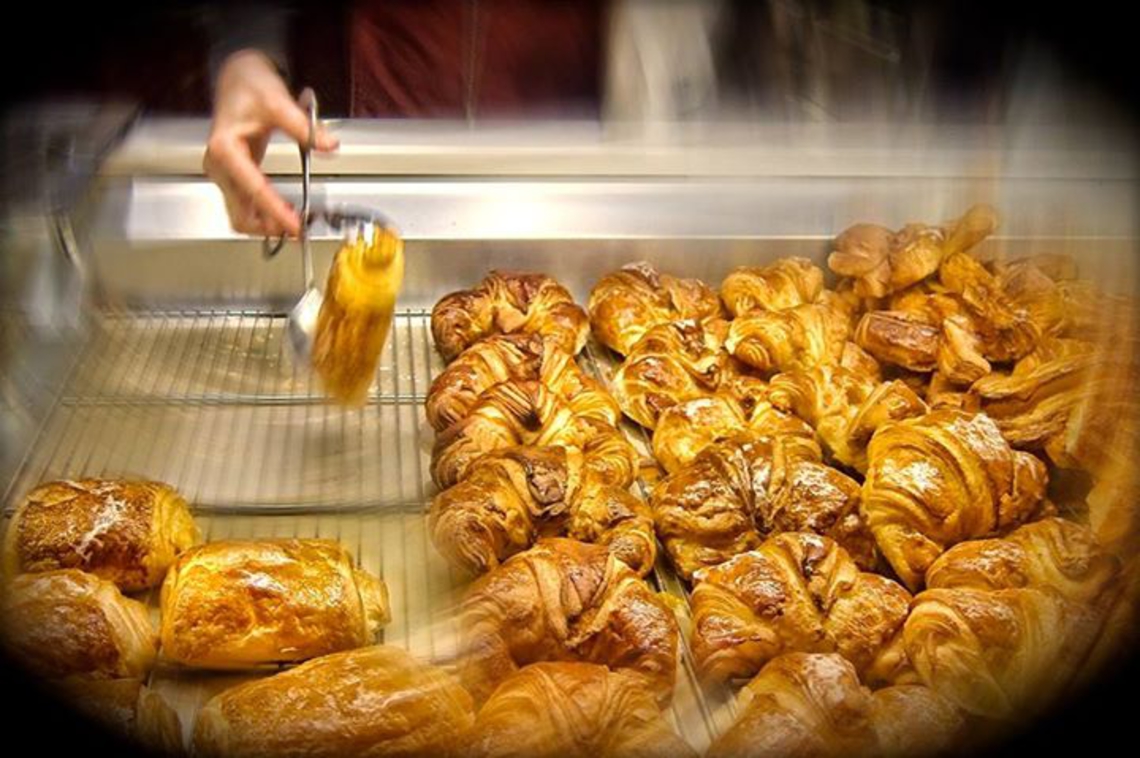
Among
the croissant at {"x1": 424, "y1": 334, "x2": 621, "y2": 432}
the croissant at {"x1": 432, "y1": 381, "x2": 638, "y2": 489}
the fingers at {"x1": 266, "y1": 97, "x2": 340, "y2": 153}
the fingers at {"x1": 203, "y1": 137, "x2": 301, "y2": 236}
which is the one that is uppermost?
the fingers at {"x1": 266, "y1": 97, "x2": 340, "y2": 153}

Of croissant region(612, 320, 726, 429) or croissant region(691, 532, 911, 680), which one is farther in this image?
croissant region(612, 320, 726, 429)

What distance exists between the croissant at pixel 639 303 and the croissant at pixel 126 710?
136 centimetres

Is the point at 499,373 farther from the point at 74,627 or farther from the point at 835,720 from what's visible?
the point at 835,720

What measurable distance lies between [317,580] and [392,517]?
0.52 feet

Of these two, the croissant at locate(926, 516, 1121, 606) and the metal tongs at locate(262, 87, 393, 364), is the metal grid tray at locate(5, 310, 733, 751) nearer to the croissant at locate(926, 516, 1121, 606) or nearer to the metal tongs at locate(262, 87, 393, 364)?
the metal tongs at locate(262, 87, 393, 364)

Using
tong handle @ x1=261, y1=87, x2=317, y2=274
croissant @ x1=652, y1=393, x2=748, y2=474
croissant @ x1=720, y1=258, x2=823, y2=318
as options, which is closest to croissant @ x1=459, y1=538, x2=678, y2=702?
croissant @ x1=652, y1=393, x2=748, y2=474

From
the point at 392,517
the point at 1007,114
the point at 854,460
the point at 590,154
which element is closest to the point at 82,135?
the point at 392,517

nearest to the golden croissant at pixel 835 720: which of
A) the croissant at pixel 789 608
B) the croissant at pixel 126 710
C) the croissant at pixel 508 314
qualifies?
the croissant at pixel 789 608

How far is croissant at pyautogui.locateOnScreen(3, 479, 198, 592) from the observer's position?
5.15 feet

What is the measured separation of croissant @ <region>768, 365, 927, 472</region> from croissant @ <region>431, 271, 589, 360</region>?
417 millimetres

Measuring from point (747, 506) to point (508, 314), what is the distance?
0.69 metres

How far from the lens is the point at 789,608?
1588 mm

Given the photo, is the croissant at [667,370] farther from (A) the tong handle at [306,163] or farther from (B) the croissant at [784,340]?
(A) the tong handle at [306,163]

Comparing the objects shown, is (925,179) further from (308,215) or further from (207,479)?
(207,479)
